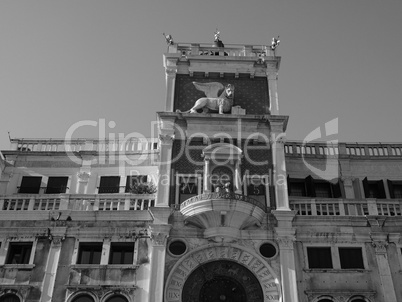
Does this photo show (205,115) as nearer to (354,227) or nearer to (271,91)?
(271,91)

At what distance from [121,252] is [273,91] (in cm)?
1280

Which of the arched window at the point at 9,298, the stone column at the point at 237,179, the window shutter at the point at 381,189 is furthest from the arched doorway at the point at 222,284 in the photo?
the window shutter at the point at 381,189

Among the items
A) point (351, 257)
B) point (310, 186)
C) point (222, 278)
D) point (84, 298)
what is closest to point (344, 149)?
point (310, 186)

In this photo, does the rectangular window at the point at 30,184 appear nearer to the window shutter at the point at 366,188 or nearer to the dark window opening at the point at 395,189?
the window shutter at the point at 366,188

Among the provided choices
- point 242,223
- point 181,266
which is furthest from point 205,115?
point 181,266

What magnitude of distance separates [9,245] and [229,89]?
1461 centimetres

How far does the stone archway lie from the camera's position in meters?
25.8

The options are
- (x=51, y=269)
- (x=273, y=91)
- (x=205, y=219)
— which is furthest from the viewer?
(x=273, y=91)

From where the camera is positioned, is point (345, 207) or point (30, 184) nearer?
point (345, 207)

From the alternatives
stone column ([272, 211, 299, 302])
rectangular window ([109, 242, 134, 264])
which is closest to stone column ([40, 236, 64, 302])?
rectangular window ([109, 242, 134, 264])

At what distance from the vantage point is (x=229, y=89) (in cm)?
3234

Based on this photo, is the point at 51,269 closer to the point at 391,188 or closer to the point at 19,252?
the point at 19,252

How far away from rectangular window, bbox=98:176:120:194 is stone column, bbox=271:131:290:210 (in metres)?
9.09

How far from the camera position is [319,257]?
2736cm
